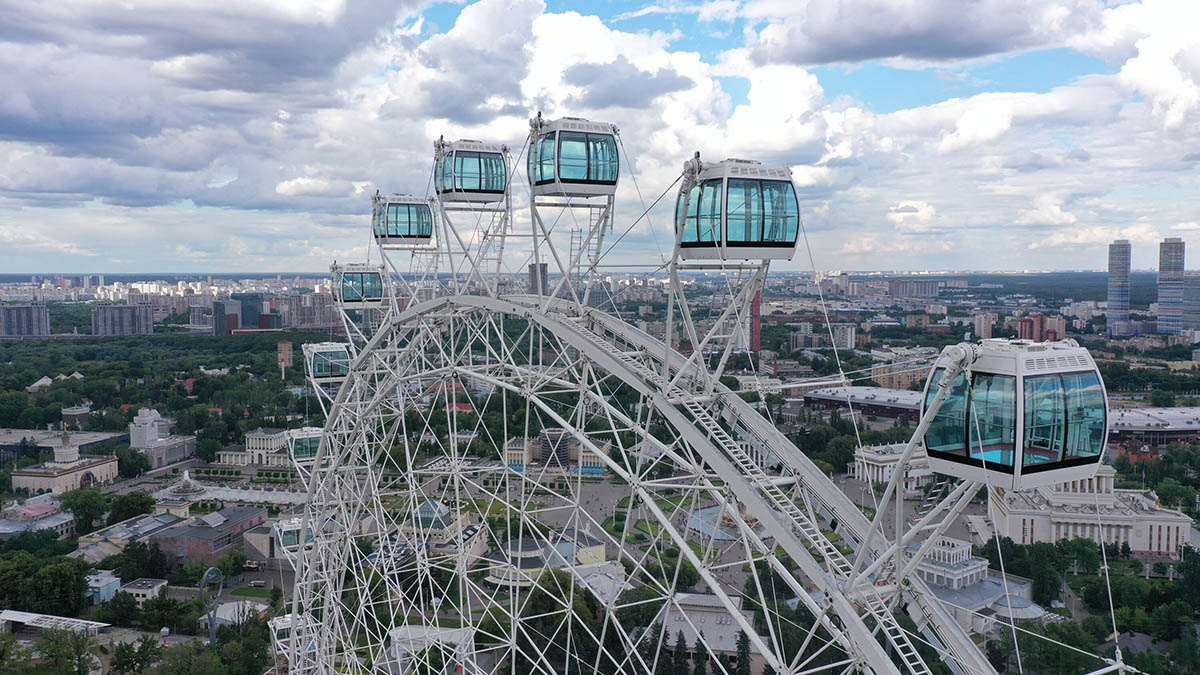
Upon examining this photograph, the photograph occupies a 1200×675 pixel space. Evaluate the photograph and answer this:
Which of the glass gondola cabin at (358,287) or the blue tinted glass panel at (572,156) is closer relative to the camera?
the blue tinted glass panel at (572,156)

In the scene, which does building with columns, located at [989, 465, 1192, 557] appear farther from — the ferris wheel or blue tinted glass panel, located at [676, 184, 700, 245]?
blue tinted glass panel, located at [676, 184, 700, 245]

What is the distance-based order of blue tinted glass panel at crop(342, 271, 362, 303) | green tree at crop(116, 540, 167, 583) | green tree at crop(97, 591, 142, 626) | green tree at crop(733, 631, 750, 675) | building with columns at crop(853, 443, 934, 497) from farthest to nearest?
building with columns at crop(853, 443, 934, 497), green tree at crop(116, 540, 167, 583), green tree at crop(97, 591, 142, 626), green tree at crop(733, 631, 750, 675), blue tinted glass panel at crop(342, 271, 362, 303)

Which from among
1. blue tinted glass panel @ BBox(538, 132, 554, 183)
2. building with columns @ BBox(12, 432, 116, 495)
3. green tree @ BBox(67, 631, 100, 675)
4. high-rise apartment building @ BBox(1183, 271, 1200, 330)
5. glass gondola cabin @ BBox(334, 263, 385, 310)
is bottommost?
building with columns @ BBox(12, 432, 116, 495)

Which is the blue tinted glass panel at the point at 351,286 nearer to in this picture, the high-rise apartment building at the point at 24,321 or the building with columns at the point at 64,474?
the building with columns at the point at 64,474

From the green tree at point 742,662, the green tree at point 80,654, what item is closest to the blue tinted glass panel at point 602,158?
the green tree at point 742,662

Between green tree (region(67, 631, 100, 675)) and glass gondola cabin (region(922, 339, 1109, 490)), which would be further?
green tree (region(67, 631, 100, 675))

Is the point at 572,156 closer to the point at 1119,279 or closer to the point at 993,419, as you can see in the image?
the point at 993,419

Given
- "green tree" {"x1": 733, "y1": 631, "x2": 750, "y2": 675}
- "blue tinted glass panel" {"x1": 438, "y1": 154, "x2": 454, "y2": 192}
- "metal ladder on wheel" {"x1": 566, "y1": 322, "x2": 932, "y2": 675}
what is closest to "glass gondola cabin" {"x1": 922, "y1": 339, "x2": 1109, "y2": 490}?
"metal ladder on wheel" {"x1": 566, "y1": 322, "x2": 932, "y2": 675}
